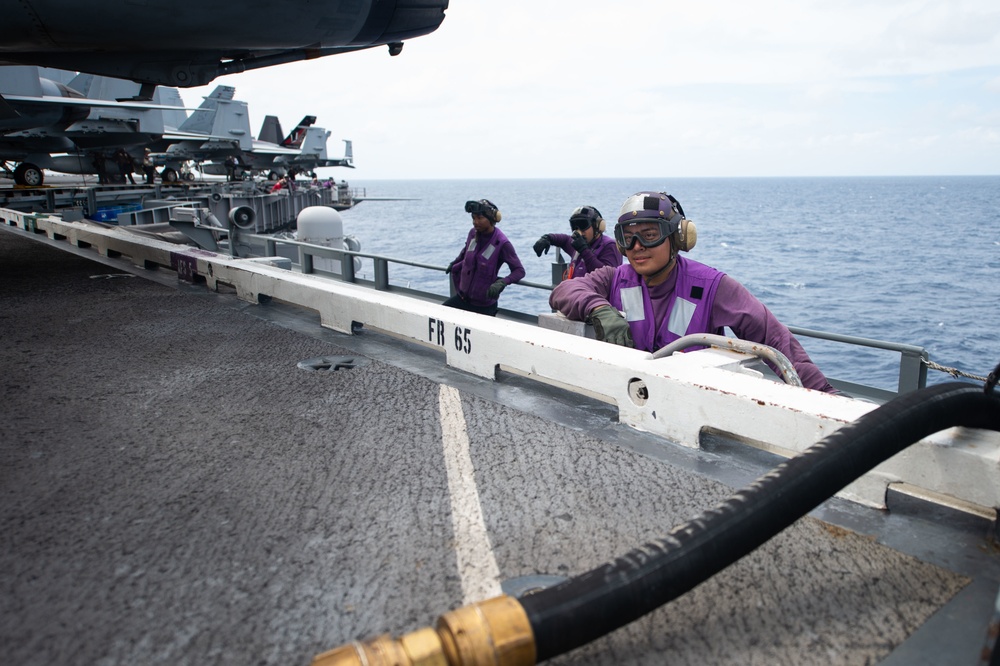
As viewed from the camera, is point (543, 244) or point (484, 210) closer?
point (484, 210)

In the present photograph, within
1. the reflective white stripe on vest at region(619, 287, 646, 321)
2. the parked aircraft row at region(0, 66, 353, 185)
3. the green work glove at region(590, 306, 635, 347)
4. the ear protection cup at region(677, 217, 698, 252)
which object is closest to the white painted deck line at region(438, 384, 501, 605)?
the green work glove at region(590, 306, 635, 347)

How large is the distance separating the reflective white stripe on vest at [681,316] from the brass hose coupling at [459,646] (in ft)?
8.91

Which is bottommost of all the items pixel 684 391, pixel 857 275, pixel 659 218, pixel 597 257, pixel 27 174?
pixel 857 275

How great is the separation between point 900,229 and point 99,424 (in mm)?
82504

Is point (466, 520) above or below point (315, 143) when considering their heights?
below

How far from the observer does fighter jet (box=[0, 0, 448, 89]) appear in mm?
6668

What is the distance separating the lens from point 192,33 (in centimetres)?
706

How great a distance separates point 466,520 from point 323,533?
18.9 inches

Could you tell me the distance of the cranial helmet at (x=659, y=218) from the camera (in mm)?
3963

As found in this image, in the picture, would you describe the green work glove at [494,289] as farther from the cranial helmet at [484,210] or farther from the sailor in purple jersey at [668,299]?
the sailor in purple jersey at [668,299]


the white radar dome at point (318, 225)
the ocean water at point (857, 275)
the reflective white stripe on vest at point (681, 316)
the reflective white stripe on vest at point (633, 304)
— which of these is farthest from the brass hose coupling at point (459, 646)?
the ocean water at point (857, 275)

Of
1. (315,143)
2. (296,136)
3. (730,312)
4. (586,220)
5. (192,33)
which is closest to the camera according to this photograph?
(730,312)

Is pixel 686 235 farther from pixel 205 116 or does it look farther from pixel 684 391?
pixel 205 116

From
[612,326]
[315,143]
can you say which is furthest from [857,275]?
[315,143]
